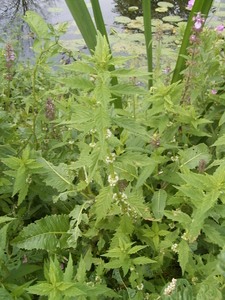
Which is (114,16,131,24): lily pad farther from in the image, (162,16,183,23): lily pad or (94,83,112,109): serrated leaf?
(94,83,112,109): serrated leaf

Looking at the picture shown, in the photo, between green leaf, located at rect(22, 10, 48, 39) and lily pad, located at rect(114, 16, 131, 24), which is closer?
green leaf, located at rect(22, 10, 48, 39)

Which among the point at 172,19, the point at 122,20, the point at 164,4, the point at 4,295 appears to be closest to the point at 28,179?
the point at 4,295

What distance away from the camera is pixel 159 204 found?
1.35 m

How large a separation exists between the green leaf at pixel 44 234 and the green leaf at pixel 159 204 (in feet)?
1.29

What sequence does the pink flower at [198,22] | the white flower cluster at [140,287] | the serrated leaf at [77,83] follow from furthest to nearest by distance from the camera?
1. the pink flower at [198,22]
2. the white flower cluster at [140,287]
3. the serrated leaf at [77,83]

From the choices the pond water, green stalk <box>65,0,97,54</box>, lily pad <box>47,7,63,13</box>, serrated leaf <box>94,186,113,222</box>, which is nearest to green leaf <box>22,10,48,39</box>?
green stalk <box>65,0,97,54</box>

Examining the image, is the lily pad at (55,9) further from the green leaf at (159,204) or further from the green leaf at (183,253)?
the green leaf at (183,253)

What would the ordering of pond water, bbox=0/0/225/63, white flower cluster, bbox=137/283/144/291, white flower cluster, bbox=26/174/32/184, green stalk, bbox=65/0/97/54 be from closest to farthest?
white flower cluster, bbox=137/283/144/291 → white flower cluster, bbox=26/174/32/184 → green stalk, bbox=65/0/97/54 → pond water, bbox=0/0/225/63

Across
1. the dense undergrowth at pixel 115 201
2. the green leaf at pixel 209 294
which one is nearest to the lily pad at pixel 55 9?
the dense undergrowth at pixel 115 201

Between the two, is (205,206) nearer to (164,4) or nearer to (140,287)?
(140,287)

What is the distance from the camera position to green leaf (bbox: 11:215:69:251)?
1.26m

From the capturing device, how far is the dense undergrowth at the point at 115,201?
101 cm

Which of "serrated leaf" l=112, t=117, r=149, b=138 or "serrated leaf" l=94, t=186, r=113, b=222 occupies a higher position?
"serrated leaf" l=112, t=117, r=149, b=138

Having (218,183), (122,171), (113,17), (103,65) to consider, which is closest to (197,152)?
(122,171)
